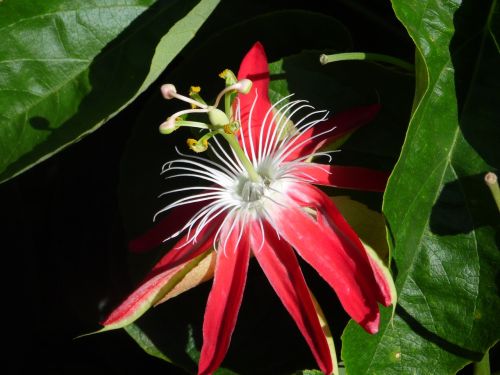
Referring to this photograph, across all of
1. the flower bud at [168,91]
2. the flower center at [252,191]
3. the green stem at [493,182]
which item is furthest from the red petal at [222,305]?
the green stem at [493,182]

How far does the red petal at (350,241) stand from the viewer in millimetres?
1130

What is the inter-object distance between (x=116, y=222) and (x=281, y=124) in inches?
21.9

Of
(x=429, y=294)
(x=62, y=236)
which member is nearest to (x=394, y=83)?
(x=429, y=294)

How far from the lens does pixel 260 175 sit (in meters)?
1.43

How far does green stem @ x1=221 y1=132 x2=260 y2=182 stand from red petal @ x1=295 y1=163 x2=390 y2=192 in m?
0.11

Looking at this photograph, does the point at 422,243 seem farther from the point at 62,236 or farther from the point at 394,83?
the point at 62,236

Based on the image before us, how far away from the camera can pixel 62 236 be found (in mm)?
1899

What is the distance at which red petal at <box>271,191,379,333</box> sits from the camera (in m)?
1.14

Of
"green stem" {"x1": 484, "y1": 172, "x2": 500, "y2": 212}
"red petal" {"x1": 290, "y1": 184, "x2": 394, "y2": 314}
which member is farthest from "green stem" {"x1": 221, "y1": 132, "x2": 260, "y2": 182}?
"green stem" {"x1": 484, "y1": 172, "x2": 500, "y2": 212}

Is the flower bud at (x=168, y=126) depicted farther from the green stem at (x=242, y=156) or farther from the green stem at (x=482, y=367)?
the green stem at (x=482, y=367)

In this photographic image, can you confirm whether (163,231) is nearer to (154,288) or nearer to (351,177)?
(154,288)

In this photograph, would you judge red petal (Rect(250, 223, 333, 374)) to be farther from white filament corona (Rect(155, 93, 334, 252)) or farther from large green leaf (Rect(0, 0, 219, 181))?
large green leaf (Rect(0, 0, 219, 181))

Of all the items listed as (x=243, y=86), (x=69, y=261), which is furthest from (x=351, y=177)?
(x=69, y=261)

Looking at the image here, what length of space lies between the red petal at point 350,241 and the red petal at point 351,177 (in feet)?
0.07
